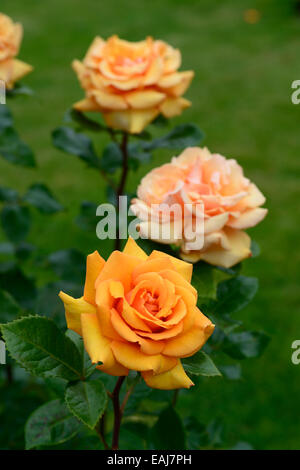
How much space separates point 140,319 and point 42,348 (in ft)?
0.44

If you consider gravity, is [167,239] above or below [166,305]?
above

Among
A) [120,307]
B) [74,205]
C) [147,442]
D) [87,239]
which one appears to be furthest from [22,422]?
[74,205]

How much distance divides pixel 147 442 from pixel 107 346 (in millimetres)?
378

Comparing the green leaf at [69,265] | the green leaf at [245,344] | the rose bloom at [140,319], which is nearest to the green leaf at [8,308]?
the green leaf at [69,265]

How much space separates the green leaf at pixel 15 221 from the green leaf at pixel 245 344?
0.70 m

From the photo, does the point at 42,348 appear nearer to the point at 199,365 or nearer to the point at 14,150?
the point at 199,365

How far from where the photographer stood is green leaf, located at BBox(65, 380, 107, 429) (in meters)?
0.65

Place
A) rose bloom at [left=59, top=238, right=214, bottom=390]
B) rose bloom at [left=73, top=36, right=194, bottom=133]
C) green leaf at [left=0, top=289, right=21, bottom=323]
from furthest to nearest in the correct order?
green leaf at [left=0, top=289, right=21, bottom=323]
rose bloom at [left=73, top=36, right=194, bottom=133]
rose bloom at [left=59, top=238, right=214, bottom=390]

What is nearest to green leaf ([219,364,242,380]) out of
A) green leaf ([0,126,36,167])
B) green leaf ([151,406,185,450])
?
green leaf ([151,406,185,450])

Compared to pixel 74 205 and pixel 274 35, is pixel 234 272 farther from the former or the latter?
pixel 274 35

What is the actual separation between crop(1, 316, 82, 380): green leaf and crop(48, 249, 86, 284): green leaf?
2.35 ft

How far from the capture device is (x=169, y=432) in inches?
35.4

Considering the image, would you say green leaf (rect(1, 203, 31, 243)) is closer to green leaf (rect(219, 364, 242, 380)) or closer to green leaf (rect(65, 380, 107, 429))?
green leaf (rect(219, 364, 242, 380))

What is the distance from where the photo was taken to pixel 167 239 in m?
0.82
